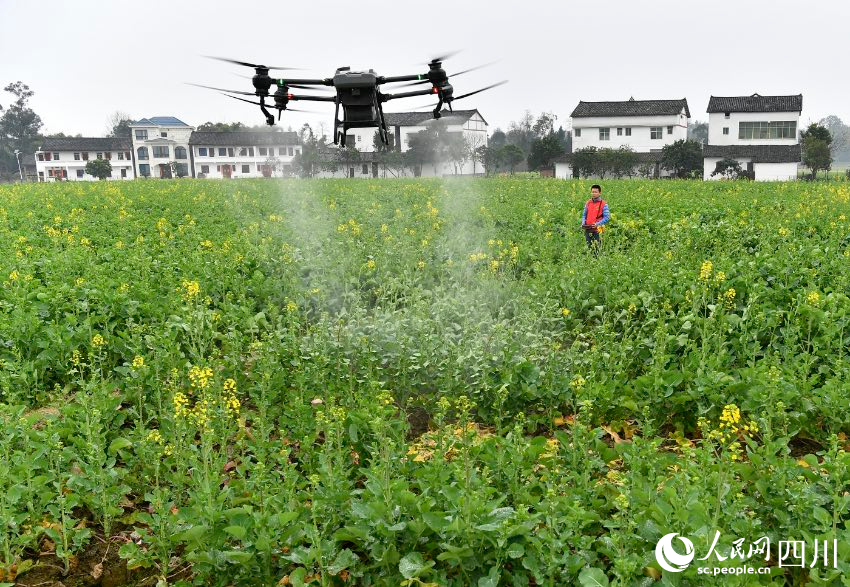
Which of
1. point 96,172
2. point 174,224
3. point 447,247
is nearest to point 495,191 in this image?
point 174,224

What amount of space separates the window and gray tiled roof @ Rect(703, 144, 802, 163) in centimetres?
281

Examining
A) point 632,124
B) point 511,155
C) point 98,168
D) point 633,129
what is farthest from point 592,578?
point 98,168

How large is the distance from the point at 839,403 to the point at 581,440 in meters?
2.31

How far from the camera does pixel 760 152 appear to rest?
208ft

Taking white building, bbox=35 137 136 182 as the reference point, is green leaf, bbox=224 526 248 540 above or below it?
below

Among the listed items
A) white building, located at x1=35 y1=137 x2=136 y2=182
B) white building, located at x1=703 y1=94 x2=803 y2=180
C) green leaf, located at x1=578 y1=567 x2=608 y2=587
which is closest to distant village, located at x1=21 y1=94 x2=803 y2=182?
white building, located at x1=703 y1=94 x2=803 y2=180

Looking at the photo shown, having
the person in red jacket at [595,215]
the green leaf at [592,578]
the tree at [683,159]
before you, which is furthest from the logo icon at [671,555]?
the tree at [683,159]

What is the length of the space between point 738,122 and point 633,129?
30.7ft

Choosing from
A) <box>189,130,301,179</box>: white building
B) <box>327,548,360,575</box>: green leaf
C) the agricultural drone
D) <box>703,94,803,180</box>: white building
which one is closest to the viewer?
<box>327,548,360,575</box>: green leaf

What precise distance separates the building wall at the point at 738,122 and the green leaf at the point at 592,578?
235 feet

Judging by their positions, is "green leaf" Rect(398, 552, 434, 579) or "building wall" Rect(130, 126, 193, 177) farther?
"building wall" Rect(130, 126, 193, 177)

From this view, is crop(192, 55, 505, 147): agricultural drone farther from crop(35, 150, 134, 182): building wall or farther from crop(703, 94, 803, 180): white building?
crop(35, 150, 134, 182): building wall

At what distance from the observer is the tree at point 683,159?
60188 millimetres

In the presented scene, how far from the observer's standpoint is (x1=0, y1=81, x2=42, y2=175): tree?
4146 inches
